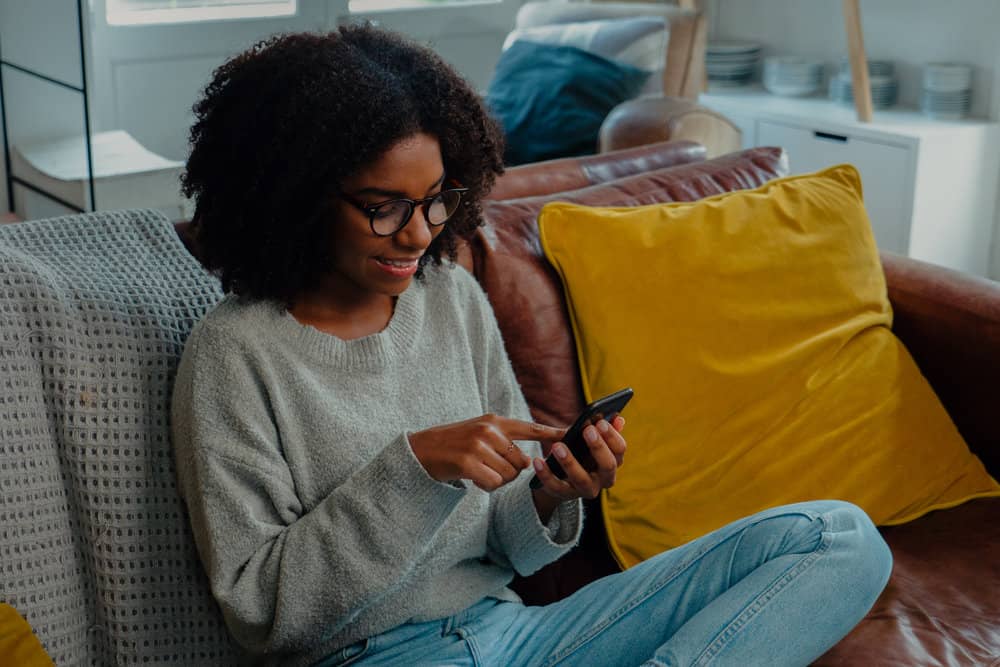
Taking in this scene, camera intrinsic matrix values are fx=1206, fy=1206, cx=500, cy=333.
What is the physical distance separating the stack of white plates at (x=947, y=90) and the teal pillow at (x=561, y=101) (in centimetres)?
110

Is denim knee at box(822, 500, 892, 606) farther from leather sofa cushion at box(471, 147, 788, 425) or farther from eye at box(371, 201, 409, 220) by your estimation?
eye at box(371, 201, 409, 220)

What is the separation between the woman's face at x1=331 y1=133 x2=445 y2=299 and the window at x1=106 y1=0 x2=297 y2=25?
2.75 metres

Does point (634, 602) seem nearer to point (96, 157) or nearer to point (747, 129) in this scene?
point (96, 157)

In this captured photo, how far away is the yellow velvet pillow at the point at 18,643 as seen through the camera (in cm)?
106

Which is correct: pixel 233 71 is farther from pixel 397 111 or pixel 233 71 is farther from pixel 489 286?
pixel 489 286

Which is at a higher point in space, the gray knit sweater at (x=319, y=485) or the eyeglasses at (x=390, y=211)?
the eyeglasses at (x=390, y=211)

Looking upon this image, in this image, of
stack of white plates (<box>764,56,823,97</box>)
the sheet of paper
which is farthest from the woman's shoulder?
stack of white plates (<box>764,56,823,97</box>)

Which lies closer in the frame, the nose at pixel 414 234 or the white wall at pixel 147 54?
the nose at pixel 414 234

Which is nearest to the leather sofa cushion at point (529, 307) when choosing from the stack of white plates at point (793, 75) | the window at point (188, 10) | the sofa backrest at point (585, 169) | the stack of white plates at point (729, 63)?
the sofa backrest at point (585, 169)

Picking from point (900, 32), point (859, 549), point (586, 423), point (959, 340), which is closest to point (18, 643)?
point (586, 423)

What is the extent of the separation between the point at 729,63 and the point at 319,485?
352 centimetres

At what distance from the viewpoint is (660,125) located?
267cm

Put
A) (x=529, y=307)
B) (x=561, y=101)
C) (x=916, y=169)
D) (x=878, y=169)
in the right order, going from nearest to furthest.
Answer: (x=529, y=307) < (x=561, y=101) < (x=916, y=169) < (x=878, y=169)

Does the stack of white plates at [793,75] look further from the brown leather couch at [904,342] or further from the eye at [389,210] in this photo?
the eye at [389,210]
